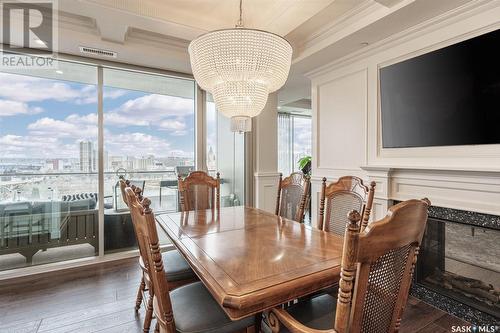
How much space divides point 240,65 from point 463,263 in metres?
2.45

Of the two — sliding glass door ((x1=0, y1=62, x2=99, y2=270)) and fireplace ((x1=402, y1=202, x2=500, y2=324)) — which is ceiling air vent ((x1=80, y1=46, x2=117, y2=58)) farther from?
fireplace ((x1=402, y1=202, x2=500, y2=324))

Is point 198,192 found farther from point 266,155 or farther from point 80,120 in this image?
point 80,120

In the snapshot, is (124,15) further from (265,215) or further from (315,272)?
(315,272)

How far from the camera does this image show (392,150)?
8.86 feet

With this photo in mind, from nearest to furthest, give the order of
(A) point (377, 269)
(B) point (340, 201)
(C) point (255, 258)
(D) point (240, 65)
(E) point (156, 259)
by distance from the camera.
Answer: (A) point (377, 269), (E) point (156, 259), (C) point (255, 258), (D) point (240, 65), (B) point (340, 201)

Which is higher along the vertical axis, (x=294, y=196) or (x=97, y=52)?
(x=97, y=52)

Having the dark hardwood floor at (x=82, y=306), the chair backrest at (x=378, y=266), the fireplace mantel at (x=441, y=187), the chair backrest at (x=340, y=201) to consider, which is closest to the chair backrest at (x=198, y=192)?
the dark hardwood floor at (x=82, y=306)

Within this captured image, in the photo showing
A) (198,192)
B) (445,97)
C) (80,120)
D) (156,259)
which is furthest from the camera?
(80,120)

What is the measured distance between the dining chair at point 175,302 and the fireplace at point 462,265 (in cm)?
193

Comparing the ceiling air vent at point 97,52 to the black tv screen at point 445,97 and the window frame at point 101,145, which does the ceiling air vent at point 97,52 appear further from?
the black tv screen at point 445,97

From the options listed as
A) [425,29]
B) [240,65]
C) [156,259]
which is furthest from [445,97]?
[156,259]

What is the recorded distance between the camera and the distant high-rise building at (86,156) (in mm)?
3242

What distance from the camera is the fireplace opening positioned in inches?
80.0

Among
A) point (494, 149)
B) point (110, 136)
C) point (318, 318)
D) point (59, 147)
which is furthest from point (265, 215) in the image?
point (59, 147)
